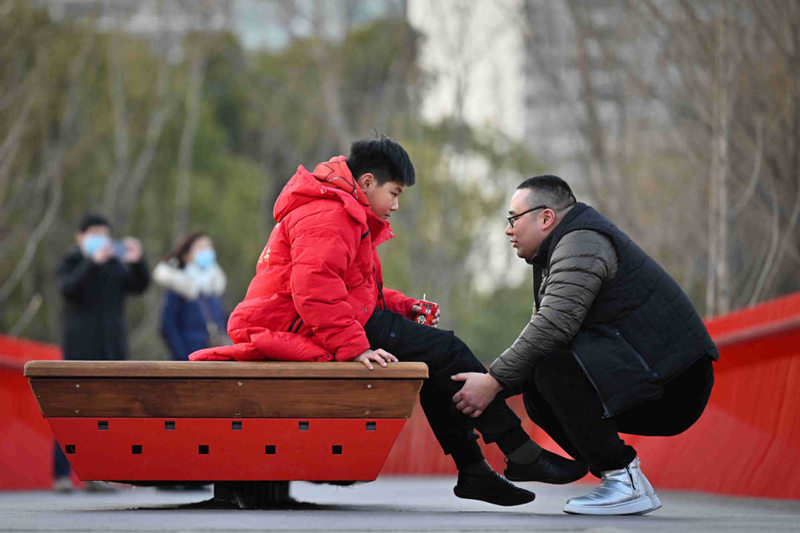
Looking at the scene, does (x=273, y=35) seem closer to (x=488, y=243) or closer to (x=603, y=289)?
(x=488, y=243)

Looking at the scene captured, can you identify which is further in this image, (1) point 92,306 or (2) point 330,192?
(1) point 92,306

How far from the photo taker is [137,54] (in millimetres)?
34594

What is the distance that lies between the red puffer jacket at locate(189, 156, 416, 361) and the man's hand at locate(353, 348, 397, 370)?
3cm

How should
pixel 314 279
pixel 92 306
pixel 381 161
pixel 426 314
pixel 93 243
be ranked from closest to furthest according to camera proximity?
pixel 314 279, pixel 381 161, pixel 426 314, pixel 93 243, pixel 92 306

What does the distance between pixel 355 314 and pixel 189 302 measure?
5783 mm

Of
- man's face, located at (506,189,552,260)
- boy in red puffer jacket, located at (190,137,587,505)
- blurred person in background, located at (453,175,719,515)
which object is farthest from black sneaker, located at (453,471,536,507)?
man's face, located at (506,189,552,260)

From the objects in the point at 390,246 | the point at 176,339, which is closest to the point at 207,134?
the point at 390,246

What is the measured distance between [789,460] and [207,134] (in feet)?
107

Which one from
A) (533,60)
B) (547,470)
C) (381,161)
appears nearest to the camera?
(547,470)

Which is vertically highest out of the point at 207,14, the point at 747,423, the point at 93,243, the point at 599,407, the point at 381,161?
the point at 207,14

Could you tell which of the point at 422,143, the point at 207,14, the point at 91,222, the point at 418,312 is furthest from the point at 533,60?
the point at 418,312

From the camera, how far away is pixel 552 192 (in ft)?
20.4

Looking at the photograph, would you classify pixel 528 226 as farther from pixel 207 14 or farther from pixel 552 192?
pixel 207 14

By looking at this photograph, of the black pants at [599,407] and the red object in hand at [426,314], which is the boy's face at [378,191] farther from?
the black pants at [599,407]
